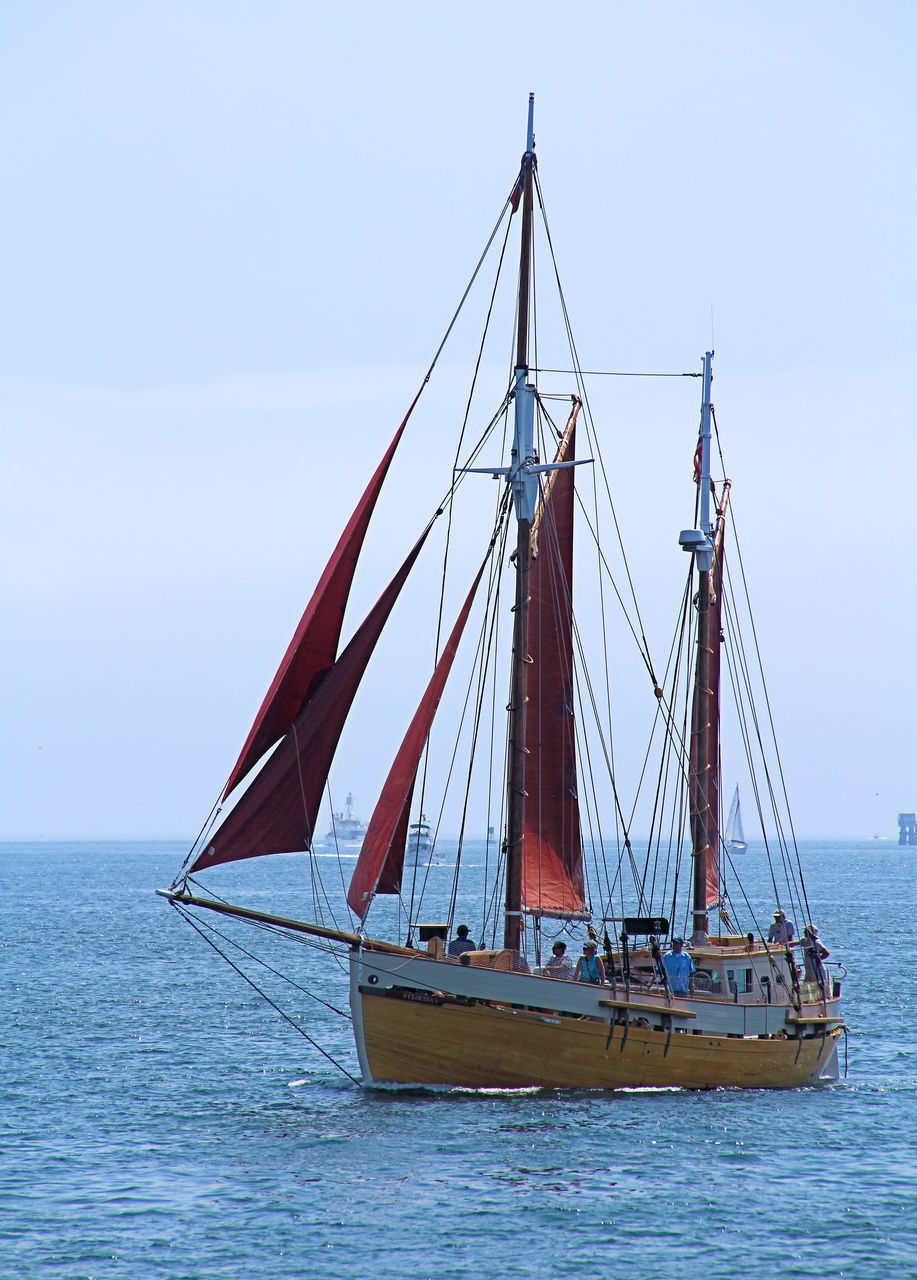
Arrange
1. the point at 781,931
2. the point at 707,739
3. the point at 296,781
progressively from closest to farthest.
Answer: the point at 296,781, the point at 781,931, the point at 707,739

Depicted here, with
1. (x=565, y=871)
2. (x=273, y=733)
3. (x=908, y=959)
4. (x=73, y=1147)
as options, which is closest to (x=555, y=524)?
(x=565, y=871)

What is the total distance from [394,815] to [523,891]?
5.66 meters

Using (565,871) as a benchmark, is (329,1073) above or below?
below

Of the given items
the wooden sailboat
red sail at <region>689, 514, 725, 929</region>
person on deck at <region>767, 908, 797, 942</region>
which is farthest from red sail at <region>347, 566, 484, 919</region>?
red sail at <region>689, 514, 725, 929</region>

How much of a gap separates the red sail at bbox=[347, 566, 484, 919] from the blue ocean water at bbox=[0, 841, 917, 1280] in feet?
14.6

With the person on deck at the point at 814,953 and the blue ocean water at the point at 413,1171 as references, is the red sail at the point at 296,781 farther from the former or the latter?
the person on deck at the point at 814,953

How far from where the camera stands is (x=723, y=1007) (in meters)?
31.3

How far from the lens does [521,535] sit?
32.1 m

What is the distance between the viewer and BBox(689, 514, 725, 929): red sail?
3806 cm

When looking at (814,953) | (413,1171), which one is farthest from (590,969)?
(814,953)

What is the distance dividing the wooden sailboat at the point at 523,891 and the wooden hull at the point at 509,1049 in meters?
0.03

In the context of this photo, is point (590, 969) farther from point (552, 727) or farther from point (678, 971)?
point (552, 727)

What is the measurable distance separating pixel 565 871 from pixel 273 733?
9643 mm

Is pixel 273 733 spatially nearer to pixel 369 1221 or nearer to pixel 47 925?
pixel 369 1221
